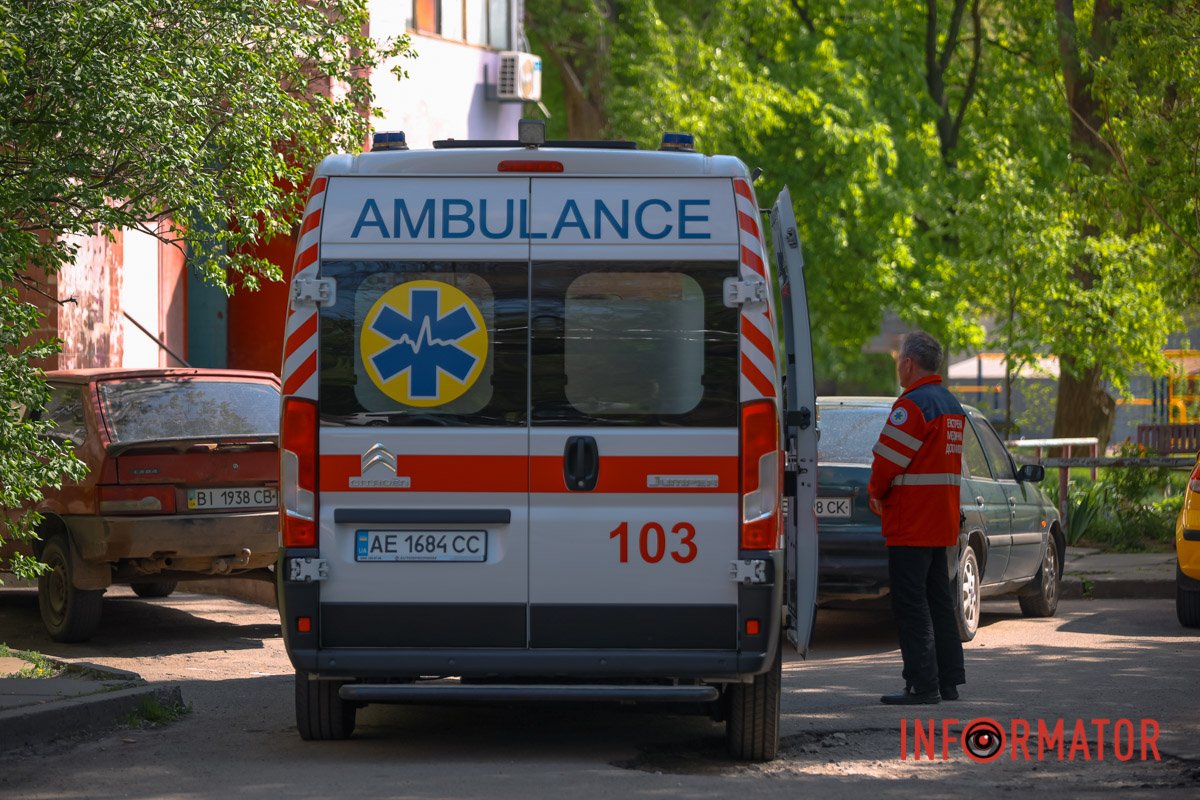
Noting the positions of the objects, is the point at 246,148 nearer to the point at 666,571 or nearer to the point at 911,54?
the point at 666,571

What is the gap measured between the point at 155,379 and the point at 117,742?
435cm

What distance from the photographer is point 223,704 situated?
30.5 ft

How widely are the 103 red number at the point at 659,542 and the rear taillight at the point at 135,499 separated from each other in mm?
5169

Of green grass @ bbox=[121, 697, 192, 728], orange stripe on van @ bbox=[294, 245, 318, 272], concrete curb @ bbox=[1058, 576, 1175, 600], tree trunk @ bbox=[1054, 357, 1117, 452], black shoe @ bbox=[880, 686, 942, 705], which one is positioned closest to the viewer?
orange stripe on van @ bbox=[294, 245, 318, 272]

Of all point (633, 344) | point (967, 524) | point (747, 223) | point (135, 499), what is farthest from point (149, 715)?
point (967, 524)

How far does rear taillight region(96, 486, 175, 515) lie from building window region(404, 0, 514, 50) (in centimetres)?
1424

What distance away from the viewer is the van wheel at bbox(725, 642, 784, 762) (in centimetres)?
737

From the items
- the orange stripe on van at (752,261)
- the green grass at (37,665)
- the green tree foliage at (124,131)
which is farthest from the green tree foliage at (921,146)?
the orange stripe on van at (752,261)

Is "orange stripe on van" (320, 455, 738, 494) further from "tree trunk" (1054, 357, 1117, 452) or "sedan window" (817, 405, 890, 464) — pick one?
"tree trunk" (1054, 357, 1117, 452)

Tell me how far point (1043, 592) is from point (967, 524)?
224 centimetres

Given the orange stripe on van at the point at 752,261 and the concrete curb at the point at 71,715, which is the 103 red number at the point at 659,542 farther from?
the concrete curb at the point at 71,715

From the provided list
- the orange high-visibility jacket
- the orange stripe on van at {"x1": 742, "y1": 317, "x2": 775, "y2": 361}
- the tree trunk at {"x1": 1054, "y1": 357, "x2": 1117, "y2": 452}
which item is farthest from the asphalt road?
the tree trunk at {"x1": 1054, "y1": 357, "x2": 1117, "y2": 452}

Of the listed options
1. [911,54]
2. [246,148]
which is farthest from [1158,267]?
[246,148]

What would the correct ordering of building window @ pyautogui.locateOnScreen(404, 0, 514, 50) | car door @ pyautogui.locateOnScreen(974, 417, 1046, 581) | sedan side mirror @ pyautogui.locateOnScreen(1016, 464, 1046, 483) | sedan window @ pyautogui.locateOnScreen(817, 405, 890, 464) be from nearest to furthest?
1. sedan window @ pyautogui.locateOnScreen(817, 405, 890, 464)
2. sedan side mirror @ pyautogui.locateOnScreen(1016, 464, 1046, 483)
3. car door @ pyautogui.locateOnScreen(974, 417, 1046, 581)
4. building window @ pyautogui.locateOnScreen(404, 0, 514, 50)
